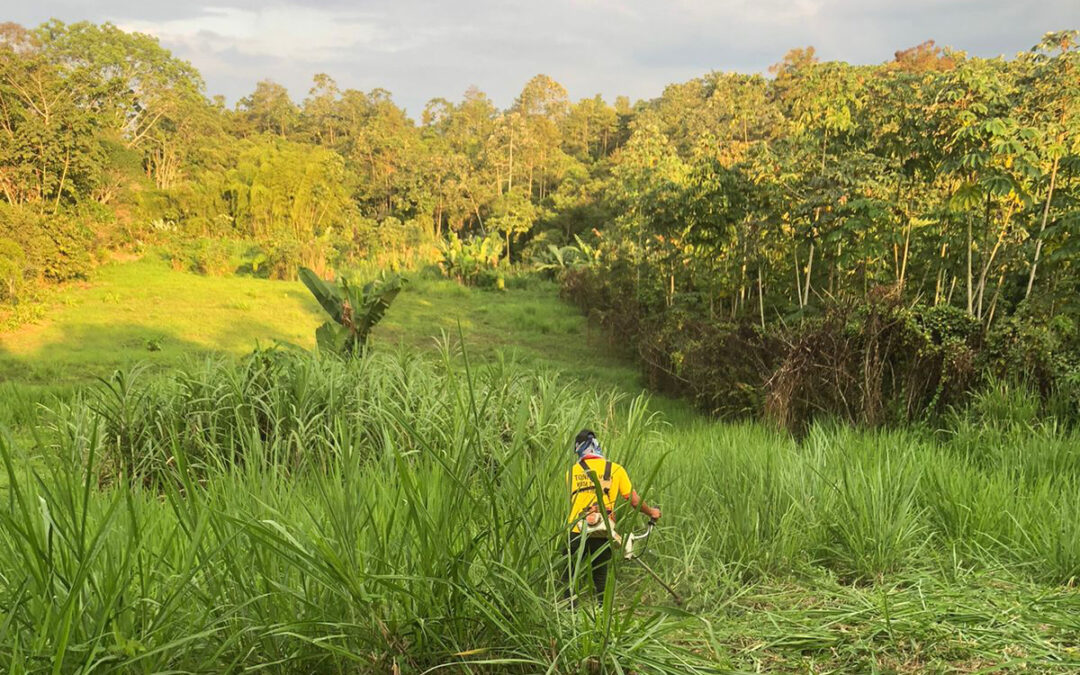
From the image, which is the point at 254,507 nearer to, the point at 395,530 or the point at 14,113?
the point at 395,530

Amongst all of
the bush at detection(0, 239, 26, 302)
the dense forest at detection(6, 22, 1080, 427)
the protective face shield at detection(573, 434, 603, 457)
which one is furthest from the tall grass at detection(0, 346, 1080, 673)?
the bush at detection(0, 239, 26, 302)

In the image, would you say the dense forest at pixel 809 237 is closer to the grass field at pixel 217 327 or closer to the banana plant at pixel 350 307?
the grass field at pixel 217 327

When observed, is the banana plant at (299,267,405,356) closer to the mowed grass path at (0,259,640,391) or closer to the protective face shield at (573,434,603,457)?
the mowed grass path at (0,259,640,391)

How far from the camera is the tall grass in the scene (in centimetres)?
147

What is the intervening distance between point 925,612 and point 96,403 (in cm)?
515

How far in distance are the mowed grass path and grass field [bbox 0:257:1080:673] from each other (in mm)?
5857

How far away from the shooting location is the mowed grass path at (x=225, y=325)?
422 inches

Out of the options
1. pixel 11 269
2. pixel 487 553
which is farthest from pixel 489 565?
pixel 11 269

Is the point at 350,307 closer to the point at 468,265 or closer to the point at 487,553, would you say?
the point at 487,553

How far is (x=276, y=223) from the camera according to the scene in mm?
26250

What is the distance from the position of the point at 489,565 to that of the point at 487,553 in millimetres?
115

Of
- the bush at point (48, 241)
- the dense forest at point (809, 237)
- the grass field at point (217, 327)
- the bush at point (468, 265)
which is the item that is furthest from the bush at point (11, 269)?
the bush at point (468, 265)

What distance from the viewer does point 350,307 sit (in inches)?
299

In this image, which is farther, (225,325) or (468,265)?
(468,265)
